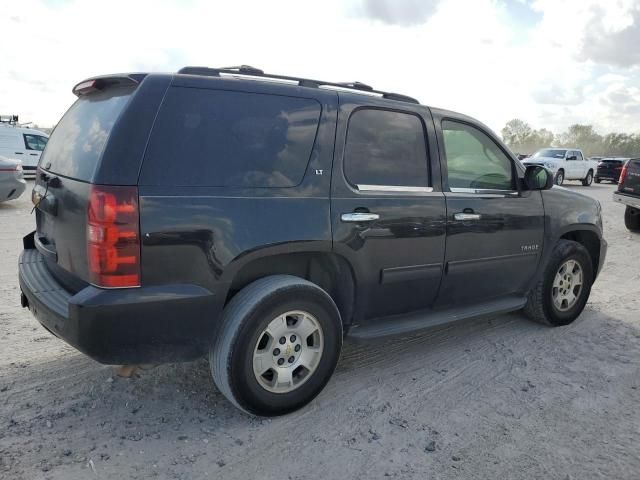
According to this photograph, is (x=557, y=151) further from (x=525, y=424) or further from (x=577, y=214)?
(x=525, y=424)

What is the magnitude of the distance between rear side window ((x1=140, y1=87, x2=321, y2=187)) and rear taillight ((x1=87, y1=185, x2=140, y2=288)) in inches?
6.2

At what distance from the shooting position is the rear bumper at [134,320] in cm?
253

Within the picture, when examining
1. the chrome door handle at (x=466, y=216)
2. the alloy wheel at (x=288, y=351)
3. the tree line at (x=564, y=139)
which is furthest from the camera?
the tree line at (x=564, y=139)

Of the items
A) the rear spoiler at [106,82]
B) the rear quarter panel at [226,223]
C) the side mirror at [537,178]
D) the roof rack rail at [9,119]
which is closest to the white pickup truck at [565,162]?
the roof rack rail at [9,119]

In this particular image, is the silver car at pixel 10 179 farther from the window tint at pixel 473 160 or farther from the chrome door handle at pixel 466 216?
the chrome door handle at pixel 466 216

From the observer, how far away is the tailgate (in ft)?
8.74

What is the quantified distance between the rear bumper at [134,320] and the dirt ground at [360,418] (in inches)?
20.1

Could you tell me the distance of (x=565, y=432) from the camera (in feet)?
9.83

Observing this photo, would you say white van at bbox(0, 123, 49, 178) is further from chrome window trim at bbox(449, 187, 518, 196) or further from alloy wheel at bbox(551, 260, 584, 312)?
alloy wheel at bbox(551, 260, 584, 312)

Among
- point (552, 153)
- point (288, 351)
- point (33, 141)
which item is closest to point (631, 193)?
point (288, 351)

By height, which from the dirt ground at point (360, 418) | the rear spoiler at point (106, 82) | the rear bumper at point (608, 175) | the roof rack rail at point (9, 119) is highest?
the roof rack rail at point (9, 119)

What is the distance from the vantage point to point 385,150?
3496 millimetres

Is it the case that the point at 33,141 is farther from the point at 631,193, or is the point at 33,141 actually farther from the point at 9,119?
the point at 631,193

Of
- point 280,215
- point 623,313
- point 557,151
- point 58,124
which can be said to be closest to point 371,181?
point 280,215
